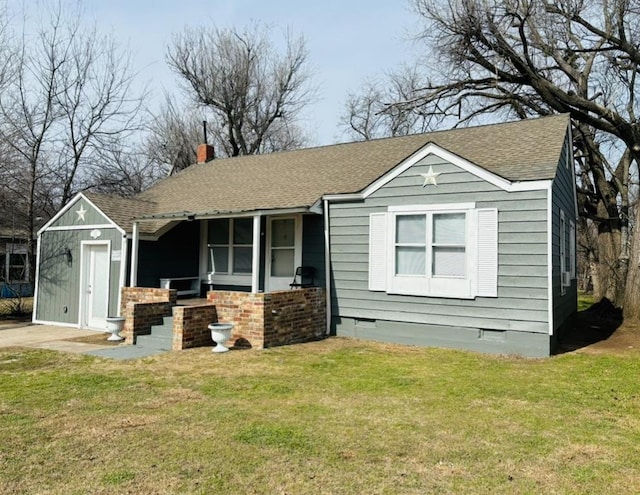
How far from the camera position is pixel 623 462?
3889mm

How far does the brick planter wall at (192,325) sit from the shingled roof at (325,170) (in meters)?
2.21

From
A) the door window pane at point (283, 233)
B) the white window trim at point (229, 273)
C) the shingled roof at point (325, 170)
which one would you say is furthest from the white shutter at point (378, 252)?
the white window trim at point (229, 273)

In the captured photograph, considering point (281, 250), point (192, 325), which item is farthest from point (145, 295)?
point (281, 250)

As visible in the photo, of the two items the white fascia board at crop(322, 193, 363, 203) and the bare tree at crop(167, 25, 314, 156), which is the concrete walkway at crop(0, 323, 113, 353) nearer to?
the white fascia board at crop(322, 193, 363, 203)

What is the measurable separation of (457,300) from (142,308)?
6.18 meters

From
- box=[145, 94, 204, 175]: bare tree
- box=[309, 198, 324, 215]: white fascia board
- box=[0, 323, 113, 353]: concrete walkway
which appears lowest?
box=[0, 323, 113, 353]: concrete walkway

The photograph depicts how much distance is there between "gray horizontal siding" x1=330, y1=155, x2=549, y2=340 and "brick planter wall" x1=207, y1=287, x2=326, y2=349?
3.09 feet

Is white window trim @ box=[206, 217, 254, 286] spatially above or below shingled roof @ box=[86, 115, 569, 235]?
below

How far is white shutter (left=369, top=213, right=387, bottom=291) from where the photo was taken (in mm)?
9797

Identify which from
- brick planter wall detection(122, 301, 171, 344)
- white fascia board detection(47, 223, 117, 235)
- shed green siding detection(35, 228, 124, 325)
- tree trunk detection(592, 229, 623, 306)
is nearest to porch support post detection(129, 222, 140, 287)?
white fascia board detection(47, 223, 117, 235)

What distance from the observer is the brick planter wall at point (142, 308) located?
383 inches

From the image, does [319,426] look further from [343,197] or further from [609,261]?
[609,261]

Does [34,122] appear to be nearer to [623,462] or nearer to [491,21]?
[491,21]

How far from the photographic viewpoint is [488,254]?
8.67m
